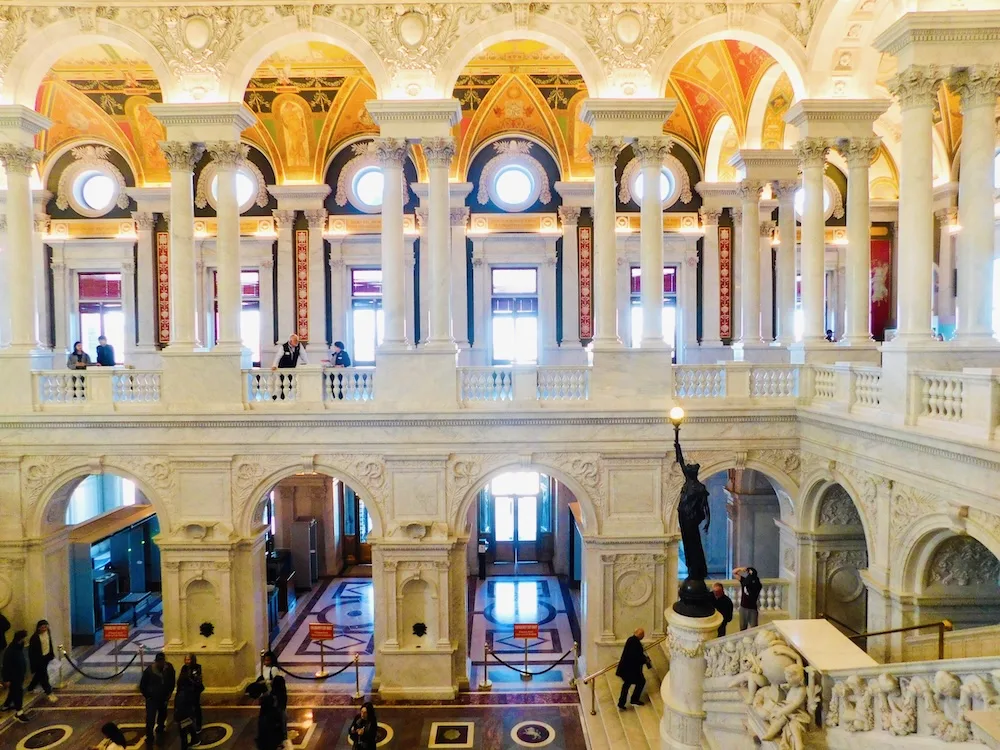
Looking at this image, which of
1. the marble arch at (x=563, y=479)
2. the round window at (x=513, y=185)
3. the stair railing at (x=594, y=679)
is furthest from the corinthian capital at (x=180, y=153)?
the stair railing at (x=594, y=679)

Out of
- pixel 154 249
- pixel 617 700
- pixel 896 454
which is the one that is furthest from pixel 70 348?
pixel 896 454

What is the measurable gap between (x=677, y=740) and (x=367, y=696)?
6342 mm

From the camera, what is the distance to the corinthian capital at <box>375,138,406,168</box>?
13516 millimetres

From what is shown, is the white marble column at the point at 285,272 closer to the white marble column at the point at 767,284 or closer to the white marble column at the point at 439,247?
the white marble column at the point at 439,247

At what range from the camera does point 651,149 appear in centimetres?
1352

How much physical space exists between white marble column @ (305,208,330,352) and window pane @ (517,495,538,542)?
6761mm

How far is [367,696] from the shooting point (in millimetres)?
13805

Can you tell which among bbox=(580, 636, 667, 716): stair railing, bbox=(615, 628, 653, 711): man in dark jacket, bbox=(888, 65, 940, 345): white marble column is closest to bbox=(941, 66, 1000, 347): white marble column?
bbox=(888, 65, 940, 345): white marble column

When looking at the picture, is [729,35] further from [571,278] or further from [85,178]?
[85,178]

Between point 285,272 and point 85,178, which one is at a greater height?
point 85,178

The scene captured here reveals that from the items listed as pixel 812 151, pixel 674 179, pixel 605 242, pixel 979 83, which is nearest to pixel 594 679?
pixel 605 242

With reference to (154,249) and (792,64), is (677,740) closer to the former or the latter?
(792,64)

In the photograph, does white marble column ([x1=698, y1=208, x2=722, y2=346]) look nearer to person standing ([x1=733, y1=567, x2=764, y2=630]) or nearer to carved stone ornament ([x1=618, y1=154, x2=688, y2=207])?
carved stone ornament ([x1=618, y1=154, x2=688, y2=207])

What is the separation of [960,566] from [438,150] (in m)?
10.2
